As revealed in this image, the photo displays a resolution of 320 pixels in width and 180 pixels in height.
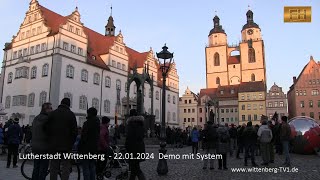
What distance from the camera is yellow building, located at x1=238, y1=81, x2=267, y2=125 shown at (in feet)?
240

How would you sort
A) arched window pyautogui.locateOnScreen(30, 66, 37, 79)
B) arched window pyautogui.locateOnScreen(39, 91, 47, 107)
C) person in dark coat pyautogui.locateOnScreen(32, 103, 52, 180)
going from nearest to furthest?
1. person in dark coat pyautogui.locateOnScreen(32, 103, 52, 180)
2. arched window pyautogui.locateOnScreen(39, 91, 47, 107)
3. arched window pyautogui.locateOnScreen(30, 66, 37, 79)

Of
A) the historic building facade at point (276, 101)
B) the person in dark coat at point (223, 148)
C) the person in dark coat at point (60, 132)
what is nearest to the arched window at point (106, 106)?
the person in dark coat at point (223, 148)

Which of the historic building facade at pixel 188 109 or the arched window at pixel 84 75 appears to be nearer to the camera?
the arched window at pixel 84 75

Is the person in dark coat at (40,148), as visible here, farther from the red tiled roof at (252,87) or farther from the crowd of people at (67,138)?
the red tiled roof at (252,87)

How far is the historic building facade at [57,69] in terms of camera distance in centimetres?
3859

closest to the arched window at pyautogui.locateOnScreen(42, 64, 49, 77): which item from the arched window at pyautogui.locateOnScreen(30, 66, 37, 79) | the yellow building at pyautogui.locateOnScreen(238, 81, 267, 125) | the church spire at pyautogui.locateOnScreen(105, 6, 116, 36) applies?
the arched window at pyautogui.locateOnScreen(30, 66, 37, 79)

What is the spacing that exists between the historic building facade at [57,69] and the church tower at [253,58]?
46.9m

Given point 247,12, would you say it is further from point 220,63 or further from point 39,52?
point 39,52

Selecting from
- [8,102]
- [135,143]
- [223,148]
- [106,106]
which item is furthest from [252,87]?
[135,143]

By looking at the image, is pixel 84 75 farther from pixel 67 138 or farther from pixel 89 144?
pixel 67 138

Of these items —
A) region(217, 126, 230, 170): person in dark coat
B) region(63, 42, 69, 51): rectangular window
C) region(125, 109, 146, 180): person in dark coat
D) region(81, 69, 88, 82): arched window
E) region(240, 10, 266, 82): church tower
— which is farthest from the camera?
region(240, 10, 266, 82): church tower

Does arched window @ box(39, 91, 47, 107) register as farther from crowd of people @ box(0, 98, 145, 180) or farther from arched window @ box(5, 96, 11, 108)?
crowd of people @ box(0, 98, 145, 180)

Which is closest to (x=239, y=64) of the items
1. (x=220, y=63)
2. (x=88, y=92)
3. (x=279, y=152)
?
(x=220, y=63)

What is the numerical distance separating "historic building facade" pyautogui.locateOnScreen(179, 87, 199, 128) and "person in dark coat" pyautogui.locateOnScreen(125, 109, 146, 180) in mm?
73465
